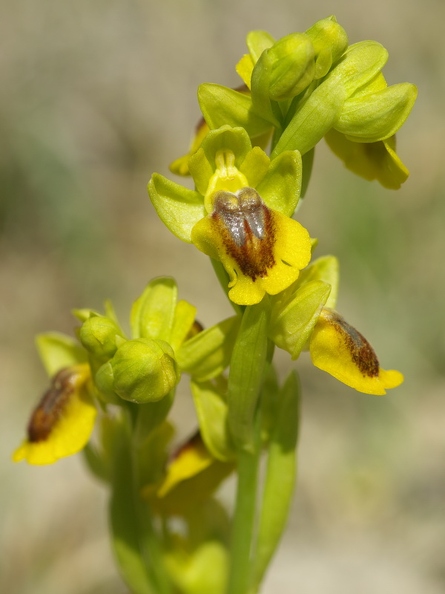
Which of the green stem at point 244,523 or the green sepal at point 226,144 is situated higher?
the green sepal at point 226,144

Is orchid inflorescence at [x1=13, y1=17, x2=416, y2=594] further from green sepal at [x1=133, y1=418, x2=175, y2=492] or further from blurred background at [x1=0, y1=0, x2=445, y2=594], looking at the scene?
blurred background at [x1=0, y1=0, x2=445, y2=594]

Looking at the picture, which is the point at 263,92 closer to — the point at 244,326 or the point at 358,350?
the point at 244,326

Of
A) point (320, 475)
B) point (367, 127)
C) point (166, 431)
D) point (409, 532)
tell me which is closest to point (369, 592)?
point (409, 532)

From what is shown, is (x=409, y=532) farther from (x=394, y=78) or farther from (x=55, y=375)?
(x=394, y=78)

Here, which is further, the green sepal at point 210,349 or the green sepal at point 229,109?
the green sepal at point 210,349

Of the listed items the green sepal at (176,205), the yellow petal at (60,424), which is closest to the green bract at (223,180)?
the green sepal at (176,205)

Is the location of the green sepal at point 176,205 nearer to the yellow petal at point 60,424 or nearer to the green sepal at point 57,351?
the yellow petal at point 60,424
